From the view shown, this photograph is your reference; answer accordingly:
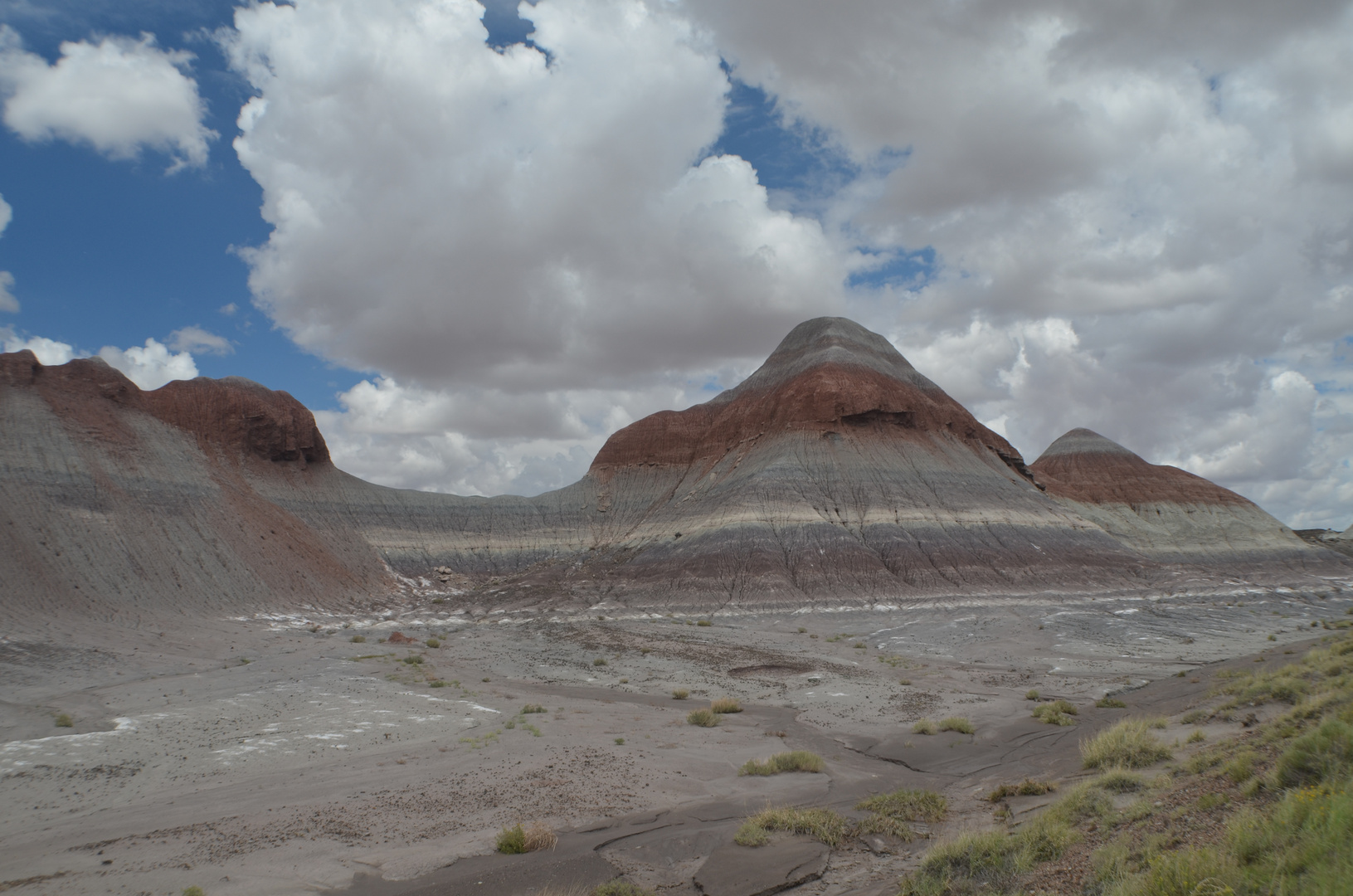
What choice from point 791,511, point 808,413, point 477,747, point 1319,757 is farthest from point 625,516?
point 1319,757

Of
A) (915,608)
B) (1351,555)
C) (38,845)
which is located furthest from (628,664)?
(1351,555)

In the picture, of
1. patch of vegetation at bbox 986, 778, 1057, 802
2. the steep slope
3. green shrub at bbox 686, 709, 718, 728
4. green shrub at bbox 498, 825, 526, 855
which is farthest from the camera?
the steep slope

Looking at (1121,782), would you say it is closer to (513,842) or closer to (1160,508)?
(513,842)

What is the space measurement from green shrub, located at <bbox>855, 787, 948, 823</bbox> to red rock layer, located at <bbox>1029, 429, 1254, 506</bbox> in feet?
304

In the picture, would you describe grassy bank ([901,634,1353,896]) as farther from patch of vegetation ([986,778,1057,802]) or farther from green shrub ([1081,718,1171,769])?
patch of vegetation ([986,778,1057,802])

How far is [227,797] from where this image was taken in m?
12.2

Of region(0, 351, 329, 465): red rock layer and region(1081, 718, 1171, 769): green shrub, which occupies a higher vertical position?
region(0, 351, 329, 465): red rock layer

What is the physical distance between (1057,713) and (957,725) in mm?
3124

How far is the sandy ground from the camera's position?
975cm

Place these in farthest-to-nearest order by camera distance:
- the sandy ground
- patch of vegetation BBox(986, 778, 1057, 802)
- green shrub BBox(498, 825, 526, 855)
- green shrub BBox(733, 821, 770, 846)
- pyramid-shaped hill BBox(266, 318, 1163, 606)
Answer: pyramid-shaped hill BBox(266, 318, 1163, 606) → patch of vegetation BBox(986, 778, 1057, 802) → green shrub BBox(733, 821, 770, 846) → green shrub BBox(498, 825, 526, 855) → the sandy ground

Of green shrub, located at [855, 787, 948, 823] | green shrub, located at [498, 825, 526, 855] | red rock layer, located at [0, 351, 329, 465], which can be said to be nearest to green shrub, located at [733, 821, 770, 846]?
green shrub, located at [855, 787, 948, 823]

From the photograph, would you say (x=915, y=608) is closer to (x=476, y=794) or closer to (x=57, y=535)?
(x=476, y=794)

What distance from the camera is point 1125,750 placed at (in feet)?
41.2

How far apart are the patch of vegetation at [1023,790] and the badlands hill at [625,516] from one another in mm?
42835
